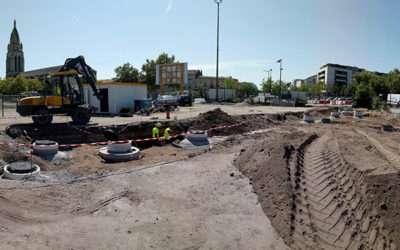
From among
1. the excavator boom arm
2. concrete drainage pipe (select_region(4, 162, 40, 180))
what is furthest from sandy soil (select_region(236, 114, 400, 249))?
the excavator boom arm

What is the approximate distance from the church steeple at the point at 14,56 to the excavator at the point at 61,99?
9373 cm

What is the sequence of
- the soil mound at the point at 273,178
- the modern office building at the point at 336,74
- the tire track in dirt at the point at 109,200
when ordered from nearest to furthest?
the soil mound at the point at 273,178 → the tire track in dirt at the point at 109,200 → the modern office building at the point at 336,74

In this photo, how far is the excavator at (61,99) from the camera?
14972mm

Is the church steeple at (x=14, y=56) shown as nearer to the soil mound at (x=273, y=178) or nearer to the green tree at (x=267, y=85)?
the green tree at (x=267, y=85)

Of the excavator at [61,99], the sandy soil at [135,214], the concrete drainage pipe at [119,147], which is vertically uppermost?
the excavator at [61,99]

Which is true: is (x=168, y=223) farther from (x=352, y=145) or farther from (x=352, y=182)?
(x=352, y=145)

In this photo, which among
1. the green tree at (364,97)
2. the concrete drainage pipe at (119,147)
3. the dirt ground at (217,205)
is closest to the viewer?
the dirt ground at (217,205)

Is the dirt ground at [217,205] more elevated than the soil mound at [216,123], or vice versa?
the soil mound at [216,123]

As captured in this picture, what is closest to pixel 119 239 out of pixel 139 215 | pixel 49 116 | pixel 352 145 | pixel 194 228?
pixel 139 215

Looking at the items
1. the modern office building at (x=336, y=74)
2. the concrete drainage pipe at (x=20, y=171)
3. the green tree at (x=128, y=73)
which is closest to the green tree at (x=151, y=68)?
the green tree at (x=128, y=73)

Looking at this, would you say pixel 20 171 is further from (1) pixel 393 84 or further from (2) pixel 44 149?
(1) pixel 393 84

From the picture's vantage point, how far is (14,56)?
299 ft

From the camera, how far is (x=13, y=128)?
541 inches

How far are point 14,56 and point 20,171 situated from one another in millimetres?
104824
